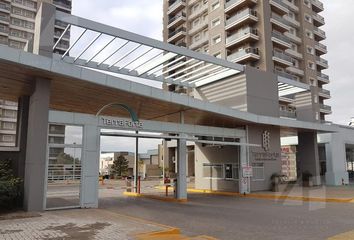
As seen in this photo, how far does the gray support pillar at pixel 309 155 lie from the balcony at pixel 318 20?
129 ft

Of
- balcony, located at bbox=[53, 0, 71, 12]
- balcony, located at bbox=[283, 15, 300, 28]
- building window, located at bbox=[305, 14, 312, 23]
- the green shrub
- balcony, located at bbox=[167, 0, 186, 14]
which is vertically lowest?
the green shrub

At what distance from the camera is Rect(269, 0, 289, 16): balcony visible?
51.0 m

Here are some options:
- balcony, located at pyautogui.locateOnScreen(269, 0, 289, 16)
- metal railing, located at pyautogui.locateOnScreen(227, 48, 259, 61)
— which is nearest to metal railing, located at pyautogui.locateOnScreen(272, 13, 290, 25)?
balcony, located at pyautogui.locateOnScreen(269, 0, 289, 16)

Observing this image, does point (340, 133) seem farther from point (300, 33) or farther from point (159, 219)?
point (300, 33)

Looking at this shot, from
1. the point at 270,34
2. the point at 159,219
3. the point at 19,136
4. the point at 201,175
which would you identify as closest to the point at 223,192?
the point at 201,175

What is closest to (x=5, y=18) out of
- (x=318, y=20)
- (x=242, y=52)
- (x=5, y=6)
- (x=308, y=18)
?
(x=5, y=6)

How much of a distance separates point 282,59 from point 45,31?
41846 mm

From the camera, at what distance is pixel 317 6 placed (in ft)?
208

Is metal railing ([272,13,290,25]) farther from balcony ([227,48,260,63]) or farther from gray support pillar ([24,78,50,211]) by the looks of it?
gray support pillar ([24,78,50,211])

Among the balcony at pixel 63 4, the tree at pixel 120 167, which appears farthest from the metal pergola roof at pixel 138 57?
the balcony at pixel 63 4

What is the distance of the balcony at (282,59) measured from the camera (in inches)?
1944

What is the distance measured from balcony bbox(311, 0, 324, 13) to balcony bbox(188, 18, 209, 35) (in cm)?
2150

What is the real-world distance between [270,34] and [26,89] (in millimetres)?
40235

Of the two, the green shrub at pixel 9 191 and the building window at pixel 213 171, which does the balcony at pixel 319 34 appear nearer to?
the building window at pixel 213 171
